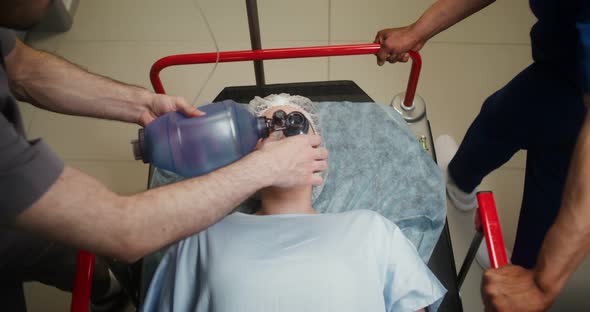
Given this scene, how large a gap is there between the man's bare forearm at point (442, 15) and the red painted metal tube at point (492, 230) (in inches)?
25.8

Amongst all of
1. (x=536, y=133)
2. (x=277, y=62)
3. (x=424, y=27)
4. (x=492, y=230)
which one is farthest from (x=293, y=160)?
(x=277, y=62)

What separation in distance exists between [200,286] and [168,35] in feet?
6.55

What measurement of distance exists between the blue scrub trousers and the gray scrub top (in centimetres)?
135

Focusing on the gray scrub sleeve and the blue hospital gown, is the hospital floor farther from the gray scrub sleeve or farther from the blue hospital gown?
the gray scrub sleeve

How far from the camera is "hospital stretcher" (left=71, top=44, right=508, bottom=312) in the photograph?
1110 mm

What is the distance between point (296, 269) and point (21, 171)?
25.6 inches

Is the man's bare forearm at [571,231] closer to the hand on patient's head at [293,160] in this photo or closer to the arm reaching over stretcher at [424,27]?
the hand on patient's head at [293,160]

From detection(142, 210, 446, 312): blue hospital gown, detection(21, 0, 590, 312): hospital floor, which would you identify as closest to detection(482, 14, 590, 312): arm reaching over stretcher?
detection(142, 210, 446, 312): blue hospital gown

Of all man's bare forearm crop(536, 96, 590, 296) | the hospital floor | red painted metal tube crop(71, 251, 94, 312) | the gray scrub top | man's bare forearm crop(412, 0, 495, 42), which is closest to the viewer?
the gray scrub top

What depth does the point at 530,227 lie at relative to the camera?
1491mm

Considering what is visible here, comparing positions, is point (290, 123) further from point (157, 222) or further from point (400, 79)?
point (400, 79)

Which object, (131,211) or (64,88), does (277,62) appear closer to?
(64,88)

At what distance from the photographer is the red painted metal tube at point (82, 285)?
114cm

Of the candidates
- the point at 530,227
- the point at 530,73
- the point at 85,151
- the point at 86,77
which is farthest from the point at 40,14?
the point at 85,151
